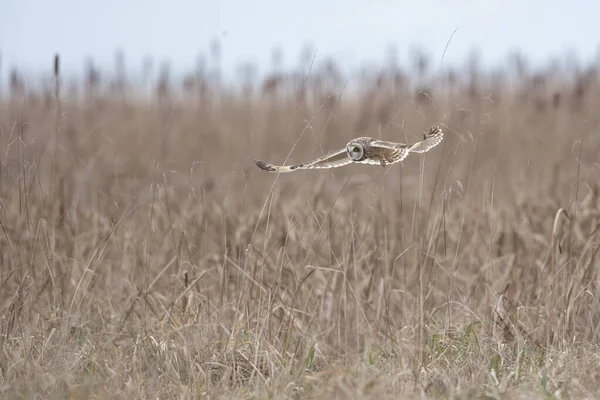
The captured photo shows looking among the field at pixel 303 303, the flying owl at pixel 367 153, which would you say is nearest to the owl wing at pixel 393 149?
the flying owl at pixel 367 153

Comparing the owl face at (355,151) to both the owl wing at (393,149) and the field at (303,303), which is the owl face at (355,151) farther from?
the field at (303,303)

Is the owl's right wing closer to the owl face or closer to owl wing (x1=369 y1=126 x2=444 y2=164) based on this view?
owl wing (x1=369 y1=126 x2=444 y2=164)

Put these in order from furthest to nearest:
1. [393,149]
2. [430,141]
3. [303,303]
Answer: [303,303]
[430,141]
[393,149]

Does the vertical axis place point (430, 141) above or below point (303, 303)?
above

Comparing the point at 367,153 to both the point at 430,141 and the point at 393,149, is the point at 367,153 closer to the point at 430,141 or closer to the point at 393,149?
the point at 393,149

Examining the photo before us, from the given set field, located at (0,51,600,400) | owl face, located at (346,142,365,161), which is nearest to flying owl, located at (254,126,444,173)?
owl face, located at (346,142,365,161)

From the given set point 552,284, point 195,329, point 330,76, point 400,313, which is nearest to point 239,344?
point 195,329

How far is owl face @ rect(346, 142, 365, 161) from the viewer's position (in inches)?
102

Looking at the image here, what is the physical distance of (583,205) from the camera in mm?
4352

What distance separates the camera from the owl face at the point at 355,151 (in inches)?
102

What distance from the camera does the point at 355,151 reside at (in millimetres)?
2623

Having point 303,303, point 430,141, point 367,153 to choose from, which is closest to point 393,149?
point 367,153

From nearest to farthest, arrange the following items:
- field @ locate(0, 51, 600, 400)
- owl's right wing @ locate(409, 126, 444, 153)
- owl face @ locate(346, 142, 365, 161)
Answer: owl face @ locate(346, 142, 365, 161) → owl's right wing @ locate(409, 126, 444, 153) → field @ locate(0, 51, 600, 400)

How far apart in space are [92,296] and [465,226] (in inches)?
82.0
